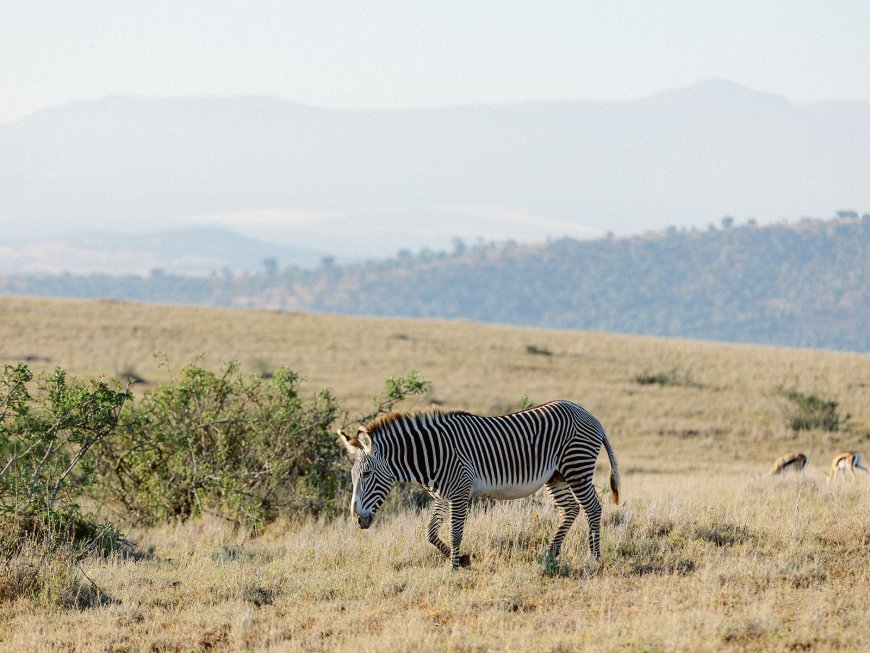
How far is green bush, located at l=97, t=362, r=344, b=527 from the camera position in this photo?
12.9m

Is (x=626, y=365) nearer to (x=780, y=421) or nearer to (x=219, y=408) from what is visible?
(x=780, y=421)

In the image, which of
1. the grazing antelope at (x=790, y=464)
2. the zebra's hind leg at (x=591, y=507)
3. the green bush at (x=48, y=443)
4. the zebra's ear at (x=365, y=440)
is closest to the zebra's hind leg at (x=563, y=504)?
the zebra's hind leg at (x=591, y=507)

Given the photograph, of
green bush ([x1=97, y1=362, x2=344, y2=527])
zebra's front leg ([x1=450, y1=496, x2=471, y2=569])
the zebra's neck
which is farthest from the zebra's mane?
green bush ([x1=97, y1=362, x2=344, y2=527])

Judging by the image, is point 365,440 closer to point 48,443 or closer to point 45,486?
point 45,486

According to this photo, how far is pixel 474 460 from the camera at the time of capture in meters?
9.08

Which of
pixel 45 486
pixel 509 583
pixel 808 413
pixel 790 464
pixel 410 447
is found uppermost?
pixel 410 447

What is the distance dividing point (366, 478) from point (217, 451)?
5.34m

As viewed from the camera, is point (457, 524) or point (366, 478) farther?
point (457, 524)

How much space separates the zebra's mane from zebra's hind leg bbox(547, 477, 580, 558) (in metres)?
1.34

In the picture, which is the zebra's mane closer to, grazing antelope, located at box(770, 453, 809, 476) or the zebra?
the zebra

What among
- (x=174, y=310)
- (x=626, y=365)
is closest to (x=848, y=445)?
(x=626, y=365)

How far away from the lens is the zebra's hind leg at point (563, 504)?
9.38 m

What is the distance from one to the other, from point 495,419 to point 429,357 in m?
34.3

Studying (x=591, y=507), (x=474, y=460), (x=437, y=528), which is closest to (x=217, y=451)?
(x=437, y=528)
